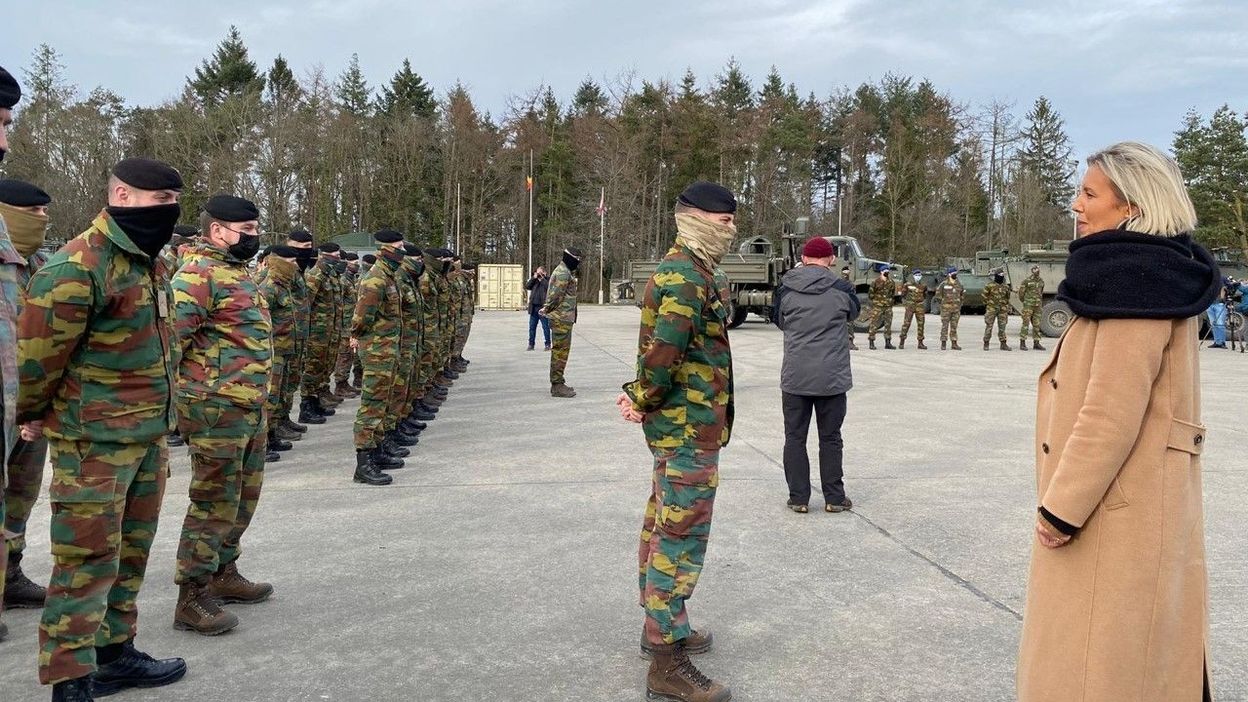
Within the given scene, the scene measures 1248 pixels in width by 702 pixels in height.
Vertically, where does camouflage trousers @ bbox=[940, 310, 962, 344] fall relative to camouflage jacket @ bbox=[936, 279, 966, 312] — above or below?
below

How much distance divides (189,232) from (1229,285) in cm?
2057

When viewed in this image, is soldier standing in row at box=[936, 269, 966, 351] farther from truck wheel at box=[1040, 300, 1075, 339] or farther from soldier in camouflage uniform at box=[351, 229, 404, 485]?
soldier in camouflage uniform at box=[351, 229, 404, 485]

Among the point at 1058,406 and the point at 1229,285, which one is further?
the point at 1229,285

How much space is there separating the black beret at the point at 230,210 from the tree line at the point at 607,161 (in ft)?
123

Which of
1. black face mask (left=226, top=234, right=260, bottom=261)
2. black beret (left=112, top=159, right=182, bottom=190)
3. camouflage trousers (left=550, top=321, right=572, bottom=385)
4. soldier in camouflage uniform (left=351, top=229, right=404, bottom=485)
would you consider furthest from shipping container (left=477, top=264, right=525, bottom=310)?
black beret (left=112, top=159, right=182, bottom=190)

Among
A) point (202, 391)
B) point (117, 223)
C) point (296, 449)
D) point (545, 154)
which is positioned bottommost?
point (296, 449)

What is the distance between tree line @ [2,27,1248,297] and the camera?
4081 cm

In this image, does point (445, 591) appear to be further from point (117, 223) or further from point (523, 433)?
→ point (523, 433)

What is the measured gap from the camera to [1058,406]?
2365mm

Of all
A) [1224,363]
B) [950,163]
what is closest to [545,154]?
[950,163]

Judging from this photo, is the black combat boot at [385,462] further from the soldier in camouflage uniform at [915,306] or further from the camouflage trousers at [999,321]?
the camouflage trousers at [999,321]

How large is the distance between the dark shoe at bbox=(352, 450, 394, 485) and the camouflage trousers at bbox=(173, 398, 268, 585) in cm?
249

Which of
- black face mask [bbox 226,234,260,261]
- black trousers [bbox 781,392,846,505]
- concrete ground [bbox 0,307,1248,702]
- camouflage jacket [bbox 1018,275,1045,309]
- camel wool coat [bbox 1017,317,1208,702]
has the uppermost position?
black face mask [bbox 226,234,260,261]

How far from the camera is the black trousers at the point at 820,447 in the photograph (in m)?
5.92
